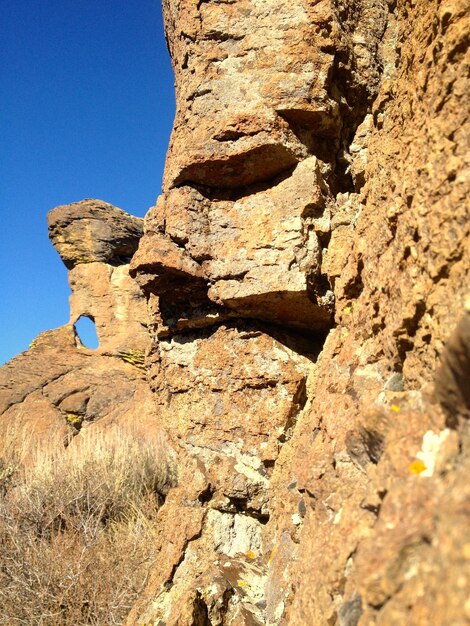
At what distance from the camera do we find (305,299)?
323 cm

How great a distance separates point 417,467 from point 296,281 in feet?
6.51

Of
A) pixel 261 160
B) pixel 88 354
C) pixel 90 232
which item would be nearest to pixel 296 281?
pixel 261 160

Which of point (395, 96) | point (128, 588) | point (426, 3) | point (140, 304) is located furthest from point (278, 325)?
point (140, 304)

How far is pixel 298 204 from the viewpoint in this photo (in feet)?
10.7

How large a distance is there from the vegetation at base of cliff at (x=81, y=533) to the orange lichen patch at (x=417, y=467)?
298 centimetres

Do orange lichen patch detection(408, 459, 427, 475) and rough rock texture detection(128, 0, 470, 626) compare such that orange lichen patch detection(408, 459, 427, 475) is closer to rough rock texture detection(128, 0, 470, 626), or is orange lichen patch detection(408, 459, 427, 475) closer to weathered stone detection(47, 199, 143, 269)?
rough rock texture detection(128, 0, 470, 626)

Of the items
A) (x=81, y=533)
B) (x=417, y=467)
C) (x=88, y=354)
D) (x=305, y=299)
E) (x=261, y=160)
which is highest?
(x=88, y=354)

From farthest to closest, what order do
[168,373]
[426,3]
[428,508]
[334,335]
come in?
[168,373]
[334,335]
[426,3]
[428,508]

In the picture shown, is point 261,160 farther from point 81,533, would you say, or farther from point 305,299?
point 81,533

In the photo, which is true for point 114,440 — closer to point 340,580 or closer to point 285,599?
point 285,599

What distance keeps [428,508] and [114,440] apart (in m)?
6.84

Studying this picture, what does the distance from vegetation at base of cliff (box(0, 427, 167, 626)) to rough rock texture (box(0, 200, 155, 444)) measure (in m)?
2.75

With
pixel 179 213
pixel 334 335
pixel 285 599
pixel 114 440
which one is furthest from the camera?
pixel 114 440

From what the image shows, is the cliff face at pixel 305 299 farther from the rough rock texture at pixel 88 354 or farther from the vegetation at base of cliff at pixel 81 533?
the rough rock texture at pixel 88 354
